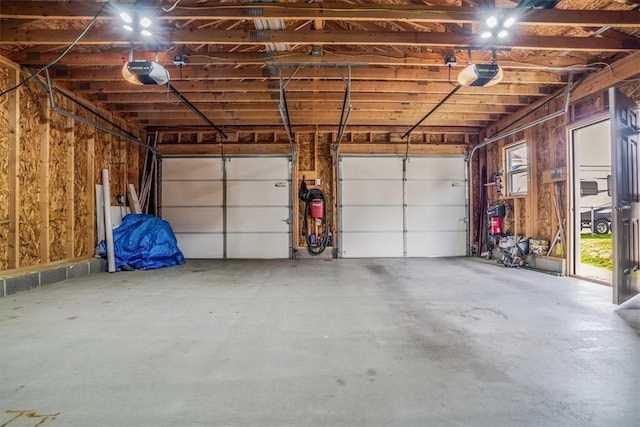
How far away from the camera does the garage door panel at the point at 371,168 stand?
7.36 metres

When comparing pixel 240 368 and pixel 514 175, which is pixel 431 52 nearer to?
pixel 514 175

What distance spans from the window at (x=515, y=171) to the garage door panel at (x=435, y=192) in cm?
111

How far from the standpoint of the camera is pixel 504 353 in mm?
2129

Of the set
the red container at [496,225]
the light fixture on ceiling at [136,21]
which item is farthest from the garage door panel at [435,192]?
the light fixture on ceiling at [136,21]

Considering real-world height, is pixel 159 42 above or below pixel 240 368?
above

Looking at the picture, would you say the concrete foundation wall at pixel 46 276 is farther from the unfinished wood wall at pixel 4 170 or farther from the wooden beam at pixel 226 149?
the wooden beam at pixel 226 149

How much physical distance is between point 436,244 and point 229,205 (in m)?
5.39

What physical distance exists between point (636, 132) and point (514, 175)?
112 inches

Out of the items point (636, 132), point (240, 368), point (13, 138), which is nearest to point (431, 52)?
point (636, 132)

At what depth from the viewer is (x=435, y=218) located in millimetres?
7434

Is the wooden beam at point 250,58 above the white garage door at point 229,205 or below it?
above

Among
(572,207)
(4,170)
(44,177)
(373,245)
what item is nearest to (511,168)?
(572,207)

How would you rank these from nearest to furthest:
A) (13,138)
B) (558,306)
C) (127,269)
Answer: (558,306)
(13,138)
(127,269)

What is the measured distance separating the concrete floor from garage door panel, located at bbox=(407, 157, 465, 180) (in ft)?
13.2
